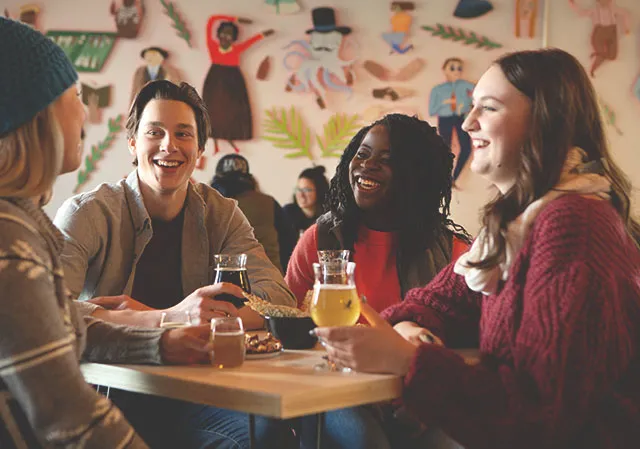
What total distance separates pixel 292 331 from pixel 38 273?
754 mm

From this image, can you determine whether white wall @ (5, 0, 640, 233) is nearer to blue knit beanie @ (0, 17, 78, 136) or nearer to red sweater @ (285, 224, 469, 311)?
red sweater @ (285, 224, 469, 311)

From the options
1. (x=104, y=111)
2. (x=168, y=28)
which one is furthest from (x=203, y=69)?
(x=104, y=111)

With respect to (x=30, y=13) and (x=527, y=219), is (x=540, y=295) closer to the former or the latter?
(x=527, y=219)

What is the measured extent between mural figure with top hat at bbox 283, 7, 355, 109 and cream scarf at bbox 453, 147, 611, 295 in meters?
4.05

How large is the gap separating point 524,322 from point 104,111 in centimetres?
473

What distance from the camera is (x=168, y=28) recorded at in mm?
5617

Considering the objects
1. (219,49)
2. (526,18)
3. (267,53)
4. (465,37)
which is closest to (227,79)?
(219,49)

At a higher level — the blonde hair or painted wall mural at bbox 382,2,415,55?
painted wall mural at bbox 382,2,415,55

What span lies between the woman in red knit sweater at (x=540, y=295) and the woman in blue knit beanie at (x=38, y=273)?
48cm

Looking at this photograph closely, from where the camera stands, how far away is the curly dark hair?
2.69 meters

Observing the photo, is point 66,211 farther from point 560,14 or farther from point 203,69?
point 560,14

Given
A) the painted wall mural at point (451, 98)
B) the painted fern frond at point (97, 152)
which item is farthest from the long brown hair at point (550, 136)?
the painted fern frond at point (97, 152)

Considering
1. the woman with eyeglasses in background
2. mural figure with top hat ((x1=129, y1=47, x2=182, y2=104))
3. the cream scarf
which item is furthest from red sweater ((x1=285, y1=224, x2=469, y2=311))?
mural figure with top hat ((x1=129, y1=47, x2=182, y2=104))

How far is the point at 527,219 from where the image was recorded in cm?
155
